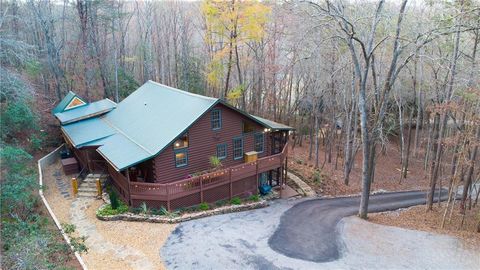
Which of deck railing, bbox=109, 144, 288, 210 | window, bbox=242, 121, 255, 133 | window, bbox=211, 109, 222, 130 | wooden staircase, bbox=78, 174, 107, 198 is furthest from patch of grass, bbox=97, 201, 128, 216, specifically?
window, bbox=242, 121, 255, 133

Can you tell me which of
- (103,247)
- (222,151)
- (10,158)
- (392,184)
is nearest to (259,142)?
(222,151)

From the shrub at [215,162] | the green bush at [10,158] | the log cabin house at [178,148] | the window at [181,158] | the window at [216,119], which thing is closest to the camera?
the green bush at [10,158]

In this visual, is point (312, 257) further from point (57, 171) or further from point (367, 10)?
point (57, 171)

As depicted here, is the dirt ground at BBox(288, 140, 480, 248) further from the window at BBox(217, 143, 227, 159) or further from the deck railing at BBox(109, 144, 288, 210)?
the window at BBox(217, 143, 227, 159)

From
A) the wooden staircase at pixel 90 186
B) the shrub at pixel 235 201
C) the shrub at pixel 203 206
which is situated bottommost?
the shrub at pixel 235 201

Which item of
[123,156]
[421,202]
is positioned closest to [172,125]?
[123,156]

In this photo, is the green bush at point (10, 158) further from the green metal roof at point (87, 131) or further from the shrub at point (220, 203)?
the shrub at point (220, 203)

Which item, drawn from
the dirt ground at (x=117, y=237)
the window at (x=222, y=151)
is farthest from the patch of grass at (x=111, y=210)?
the window at (x=222, y=151)

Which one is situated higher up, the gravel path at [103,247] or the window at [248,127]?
the window at [248,127]
